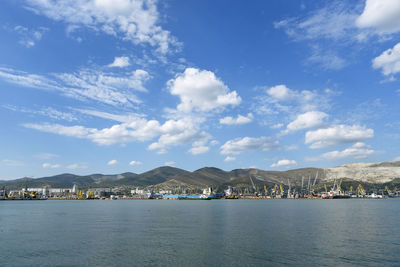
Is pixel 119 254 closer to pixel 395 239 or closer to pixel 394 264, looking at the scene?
pixel 394 264

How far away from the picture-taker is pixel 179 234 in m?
67.8

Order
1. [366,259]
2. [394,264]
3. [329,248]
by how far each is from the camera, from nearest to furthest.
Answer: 1. [394,264]
2. [366,259]
3. [329,248]

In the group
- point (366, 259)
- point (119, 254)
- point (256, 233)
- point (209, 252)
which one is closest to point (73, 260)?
point (119, 254)

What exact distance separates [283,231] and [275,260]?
2960cm

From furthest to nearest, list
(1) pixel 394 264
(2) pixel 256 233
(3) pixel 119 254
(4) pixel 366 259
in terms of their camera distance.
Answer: (2) pixel 256 233, (3) pixel 119 254, (4) pixel 366 259, (1) pixel 394 264

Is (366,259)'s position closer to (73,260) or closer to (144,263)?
(144,263)

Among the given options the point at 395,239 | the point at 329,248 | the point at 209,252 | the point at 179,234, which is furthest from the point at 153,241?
the point at 395,239

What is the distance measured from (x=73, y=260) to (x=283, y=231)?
48.3 metres

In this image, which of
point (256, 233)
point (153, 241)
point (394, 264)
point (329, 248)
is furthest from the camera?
point (256, 233)

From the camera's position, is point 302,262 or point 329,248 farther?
point 329,248

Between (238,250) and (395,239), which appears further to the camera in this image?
(395,239)

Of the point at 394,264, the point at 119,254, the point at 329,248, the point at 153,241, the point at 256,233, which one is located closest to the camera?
the point at 394,264

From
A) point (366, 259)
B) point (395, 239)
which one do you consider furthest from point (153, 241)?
point (395, 239)

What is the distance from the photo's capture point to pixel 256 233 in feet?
222
